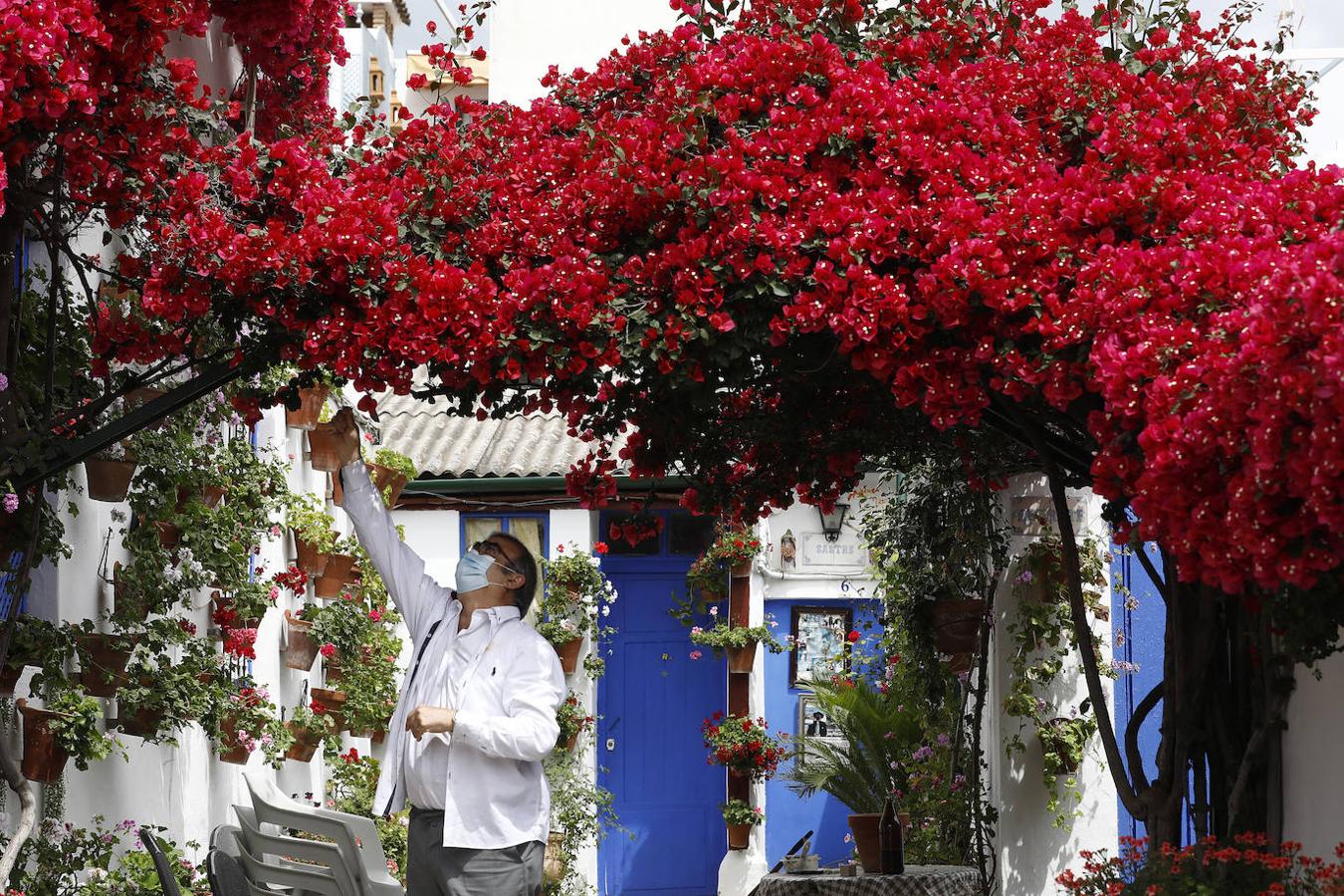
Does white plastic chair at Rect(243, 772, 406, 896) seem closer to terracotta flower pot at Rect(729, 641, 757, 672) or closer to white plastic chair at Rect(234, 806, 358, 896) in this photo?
white plastic chair at Rect(234, 806, 358, 896)

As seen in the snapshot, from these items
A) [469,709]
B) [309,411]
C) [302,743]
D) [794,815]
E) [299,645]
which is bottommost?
[794,815]

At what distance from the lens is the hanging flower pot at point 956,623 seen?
8.12 metres

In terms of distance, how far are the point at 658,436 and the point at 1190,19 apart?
2.16 metres

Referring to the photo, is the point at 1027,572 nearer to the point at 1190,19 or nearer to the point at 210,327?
the point at 1190,19

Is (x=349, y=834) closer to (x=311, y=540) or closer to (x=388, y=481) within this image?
(x=311, y=540)

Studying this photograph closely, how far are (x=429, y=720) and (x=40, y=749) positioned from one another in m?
1.27

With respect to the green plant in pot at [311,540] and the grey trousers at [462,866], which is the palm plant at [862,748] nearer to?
the green plant in pot at [311,540]

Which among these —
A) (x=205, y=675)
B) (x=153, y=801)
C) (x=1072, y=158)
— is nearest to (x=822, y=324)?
(x=1072, y=158)

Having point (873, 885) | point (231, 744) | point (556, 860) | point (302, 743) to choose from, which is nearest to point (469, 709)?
point (231, 744)

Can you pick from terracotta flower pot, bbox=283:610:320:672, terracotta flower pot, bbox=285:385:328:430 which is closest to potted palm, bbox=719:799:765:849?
terracotta flower pot, bbox=283:610:320:672

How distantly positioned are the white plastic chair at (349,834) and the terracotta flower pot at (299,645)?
12.4 ft

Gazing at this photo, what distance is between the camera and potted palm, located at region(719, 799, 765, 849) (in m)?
11.6

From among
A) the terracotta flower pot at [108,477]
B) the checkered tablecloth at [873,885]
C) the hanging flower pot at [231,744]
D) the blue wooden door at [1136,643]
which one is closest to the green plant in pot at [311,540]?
the hanging flower pot at [231,744]

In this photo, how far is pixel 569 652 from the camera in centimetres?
1152
